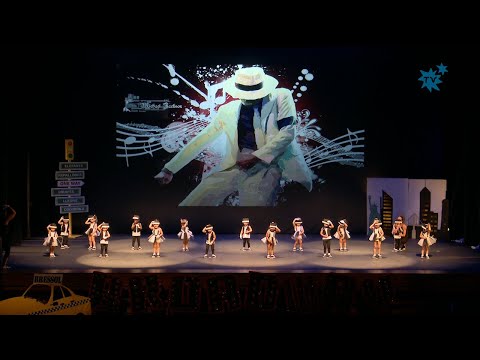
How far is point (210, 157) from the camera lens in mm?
16844

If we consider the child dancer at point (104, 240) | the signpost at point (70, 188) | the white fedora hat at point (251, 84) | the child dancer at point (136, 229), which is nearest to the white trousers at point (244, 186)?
the white fedora hat at point (251, 84)

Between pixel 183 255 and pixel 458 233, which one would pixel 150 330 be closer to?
pixel 183 255

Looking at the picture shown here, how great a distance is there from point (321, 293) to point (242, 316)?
684 cm

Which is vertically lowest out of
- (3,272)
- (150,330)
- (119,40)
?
(3,272)

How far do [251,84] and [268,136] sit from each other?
1.68 m

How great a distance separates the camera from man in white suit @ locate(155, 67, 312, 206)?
A: 16641 millimetres

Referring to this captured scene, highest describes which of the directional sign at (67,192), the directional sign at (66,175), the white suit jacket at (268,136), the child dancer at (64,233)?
the white suit jacket at (268,136)

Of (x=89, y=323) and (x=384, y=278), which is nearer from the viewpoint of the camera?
(x=89, y=323)

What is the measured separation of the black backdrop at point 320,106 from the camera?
54.4ft

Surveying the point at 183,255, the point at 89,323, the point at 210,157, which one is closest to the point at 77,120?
the point at 210,157

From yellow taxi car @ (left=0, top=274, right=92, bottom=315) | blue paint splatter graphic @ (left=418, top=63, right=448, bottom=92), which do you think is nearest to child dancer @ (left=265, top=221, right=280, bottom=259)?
yellow taxi car @ (left=0, top=274, right=92, bottom=315)

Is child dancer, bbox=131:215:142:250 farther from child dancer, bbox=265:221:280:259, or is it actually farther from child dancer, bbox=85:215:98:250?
child dancer, bbox=265:221:280:259

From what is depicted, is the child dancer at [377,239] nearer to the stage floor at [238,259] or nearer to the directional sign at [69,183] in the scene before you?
the stage floor at [238,259]

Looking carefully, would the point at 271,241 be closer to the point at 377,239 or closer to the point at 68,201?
the point at 377,239
